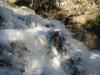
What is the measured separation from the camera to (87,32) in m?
15.8

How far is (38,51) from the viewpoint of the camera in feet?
38.6

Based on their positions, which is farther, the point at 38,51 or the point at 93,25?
the point at 93,25

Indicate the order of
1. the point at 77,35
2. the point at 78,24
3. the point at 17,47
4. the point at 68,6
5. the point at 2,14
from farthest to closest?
the point at 68,6 < the point at 78,24 < the point at 77,35 < the point at 2,14 < the point at 17,47

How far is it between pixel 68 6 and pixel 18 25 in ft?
20.7

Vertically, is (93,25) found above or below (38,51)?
above

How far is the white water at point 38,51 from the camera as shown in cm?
1062

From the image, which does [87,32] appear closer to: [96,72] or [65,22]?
[65,22]

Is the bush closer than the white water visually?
No

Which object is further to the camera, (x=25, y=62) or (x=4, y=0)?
(x=4, y=0)

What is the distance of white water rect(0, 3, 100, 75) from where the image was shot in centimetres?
1062

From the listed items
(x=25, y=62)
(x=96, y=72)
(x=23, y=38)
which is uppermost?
(x=23, y=38)

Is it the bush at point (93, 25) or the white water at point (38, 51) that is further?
the bush at point (93, 25)

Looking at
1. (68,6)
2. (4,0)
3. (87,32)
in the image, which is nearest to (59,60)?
(87,32)

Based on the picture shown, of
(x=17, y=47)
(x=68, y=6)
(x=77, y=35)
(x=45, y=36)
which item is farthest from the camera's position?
(x=68, y=6)
